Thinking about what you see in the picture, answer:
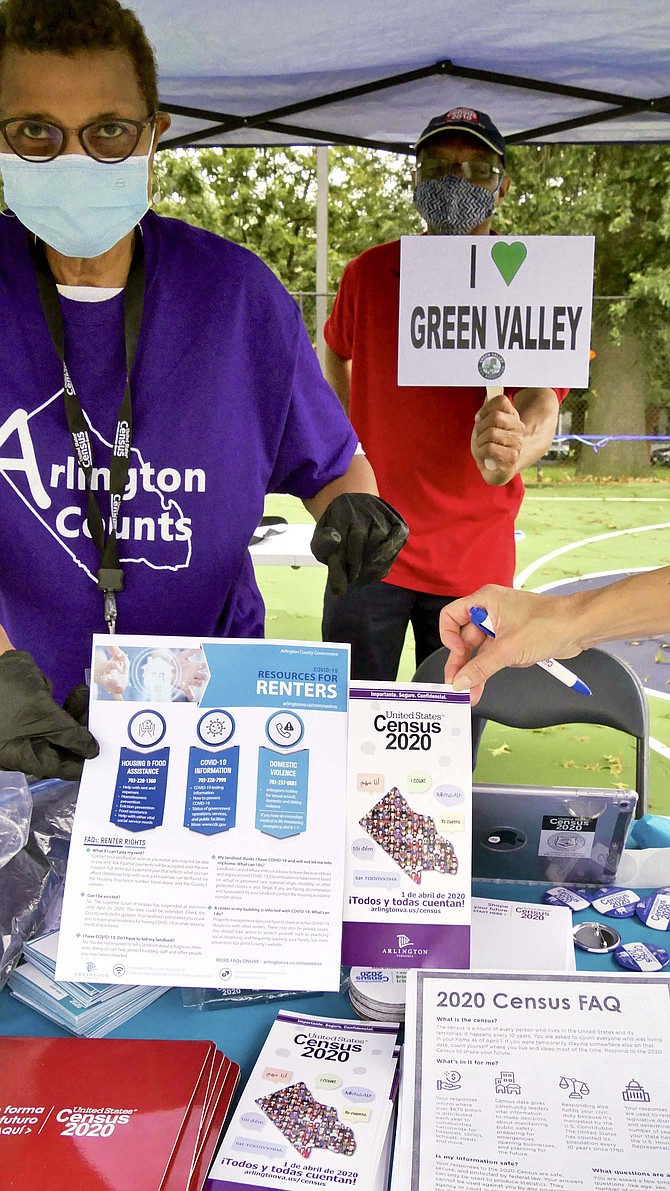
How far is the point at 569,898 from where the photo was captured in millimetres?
1314

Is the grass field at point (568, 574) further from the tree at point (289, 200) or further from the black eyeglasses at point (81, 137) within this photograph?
the tree at point (289, 200)

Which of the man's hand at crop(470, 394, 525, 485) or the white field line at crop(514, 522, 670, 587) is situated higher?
the man's hand at crop(470, 394, 525, 485)

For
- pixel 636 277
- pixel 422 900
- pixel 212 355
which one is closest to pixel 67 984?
pixel 422 900

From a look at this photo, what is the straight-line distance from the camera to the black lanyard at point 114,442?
1.34m

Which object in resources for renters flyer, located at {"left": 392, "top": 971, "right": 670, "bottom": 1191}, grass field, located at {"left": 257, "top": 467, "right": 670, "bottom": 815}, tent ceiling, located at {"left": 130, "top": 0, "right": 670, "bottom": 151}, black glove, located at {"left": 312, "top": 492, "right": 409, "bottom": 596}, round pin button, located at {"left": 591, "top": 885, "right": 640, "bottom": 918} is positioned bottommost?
grass field, located at {"left": 257, "top": 467, "right": 670, "bottom": 815}

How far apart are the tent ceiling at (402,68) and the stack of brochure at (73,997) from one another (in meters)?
2.43

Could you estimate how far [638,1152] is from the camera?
32.0 inches

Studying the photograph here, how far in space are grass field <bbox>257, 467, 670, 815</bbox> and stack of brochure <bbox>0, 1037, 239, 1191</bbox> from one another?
2.59 m

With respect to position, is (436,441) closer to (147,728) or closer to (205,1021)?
(147,728)

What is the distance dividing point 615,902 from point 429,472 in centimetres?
147

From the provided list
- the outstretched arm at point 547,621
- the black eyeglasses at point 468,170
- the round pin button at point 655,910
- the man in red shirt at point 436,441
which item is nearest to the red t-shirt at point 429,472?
the man in red shirt at point 436,441

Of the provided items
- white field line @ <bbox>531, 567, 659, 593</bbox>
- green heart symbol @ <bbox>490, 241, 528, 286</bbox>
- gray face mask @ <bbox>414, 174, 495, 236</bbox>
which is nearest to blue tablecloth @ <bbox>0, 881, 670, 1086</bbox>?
green heart symbol @ <bbox>490, 241, 528, 286</bbox>

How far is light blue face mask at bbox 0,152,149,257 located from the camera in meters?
1.34

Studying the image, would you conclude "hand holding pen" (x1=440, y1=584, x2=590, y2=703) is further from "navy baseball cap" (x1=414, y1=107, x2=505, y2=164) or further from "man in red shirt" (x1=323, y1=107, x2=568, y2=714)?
"navy baseball cap" (x1=414, y1=107, x2=505, y2=164)
